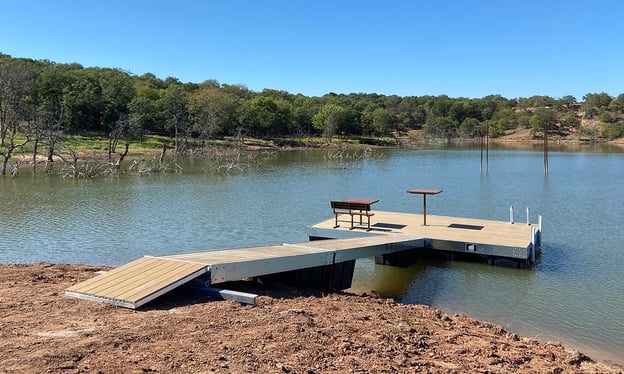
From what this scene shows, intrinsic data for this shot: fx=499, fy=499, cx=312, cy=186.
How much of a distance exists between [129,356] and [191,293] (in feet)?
8.93

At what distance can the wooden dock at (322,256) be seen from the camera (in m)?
8.45

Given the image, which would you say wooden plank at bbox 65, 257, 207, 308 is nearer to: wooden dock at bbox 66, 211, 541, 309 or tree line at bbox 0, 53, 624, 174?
wooden dock at bbox 66, 211, 541, 309

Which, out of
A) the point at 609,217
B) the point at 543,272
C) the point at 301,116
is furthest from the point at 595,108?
the point at 543,272

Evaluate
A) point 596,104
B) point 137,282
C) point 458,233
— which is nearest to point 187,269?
point 137,282

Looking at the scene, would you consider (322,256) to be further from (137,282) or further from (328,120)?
(328,120)

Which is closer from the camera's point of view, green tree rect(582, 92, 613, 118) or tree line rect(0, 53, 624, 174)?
tree line rect(0, 53, 624, 174)

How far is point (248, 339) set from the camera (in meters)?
6.66

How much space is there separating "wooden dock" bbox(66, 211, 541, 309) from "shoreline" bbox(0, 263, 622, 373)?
0.35 m

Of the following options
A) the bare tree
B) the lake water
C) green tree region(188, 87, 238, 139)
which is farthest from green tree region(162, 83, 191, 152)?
the lake water

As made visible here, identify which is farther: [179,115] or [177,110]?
[177,110]

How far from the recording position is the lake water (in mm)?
11406

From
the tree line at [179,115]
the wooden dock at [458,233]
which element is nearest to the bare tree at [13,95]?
the tree line at [179,115]

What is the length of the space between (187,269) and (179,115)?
7521cm

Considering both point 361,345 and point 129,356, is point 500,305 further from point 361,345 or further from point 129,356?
point 129,356
